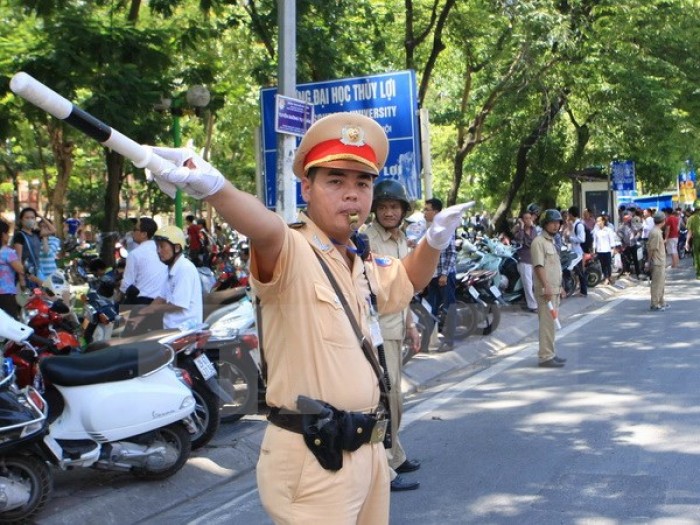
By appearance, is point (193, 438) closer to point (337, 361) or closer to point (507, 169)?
point (337, 361)

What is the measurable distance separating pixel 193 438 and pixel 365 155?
445 cm

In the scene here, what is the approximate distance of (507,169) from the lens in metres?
25.3

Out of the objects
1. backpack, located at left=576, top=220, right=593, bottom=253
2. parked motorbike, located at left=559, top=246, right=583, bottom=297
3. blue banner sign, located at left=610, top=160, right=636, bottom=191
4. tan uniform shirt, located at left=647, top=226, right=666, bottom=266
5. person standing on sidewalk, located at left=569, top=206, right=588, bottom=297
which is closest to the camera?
tan uniform shirt, located at left=647, top=226, right=666, bottom=266

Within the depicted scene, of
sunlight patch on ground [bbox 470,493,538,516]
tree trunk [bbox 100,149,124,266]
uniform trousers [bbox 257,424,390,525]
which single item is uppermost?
tree trunk [bbox 100,149,124,266]

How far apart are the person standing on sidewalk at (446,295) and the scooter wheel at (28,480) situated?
22.5 ft

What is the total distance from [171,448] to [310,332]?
372 centimetres

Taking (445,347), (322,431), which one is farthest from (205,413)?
(445,347)

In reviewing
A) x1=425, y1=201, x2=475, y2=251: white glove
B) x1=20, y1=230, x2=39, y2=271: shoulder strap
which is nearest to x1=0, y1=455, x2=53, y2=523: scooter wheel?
x1=425, y1=201, x2=475, y2=251: white glove

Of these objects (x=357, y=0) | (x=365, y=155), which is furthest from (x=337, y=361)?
(x=357, y=0)

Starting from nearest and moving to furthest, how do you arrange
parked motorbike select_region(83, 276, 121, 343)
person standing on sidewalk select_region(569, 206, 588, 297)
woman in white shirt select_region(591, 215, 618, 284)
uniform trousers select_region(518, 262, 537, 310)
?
1. parked motorbike select_region(83, 276, 121, 343)
2. uniform trousers select_region(518, 262, 537, 310)
3. person standing on sidewalk select_region(569, 206, 588, 297)
4. woman in white shirt select_region(591, 215, 618, 284)

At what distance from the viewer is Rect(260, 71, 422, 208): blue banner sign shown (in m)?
10.5

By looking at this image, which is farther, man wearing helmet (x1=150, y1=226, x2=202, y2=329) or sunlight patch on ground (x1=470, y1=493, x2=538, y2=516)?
man wearing helmet (x1=150, y1=226, x2=202, y2=329)

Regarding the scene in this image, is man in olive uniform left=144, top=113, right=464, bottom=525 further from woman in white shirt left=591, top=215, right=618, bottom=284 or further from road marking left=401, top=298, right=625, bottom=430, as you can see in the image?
woman in white shirt left=591, top=215, right=618, bottom=284

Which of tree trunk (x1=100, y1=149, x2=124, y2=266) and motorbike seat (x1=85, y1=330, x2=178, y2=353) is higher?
tree trunk (x1=100, y1=149, x2=124, y2=266)
